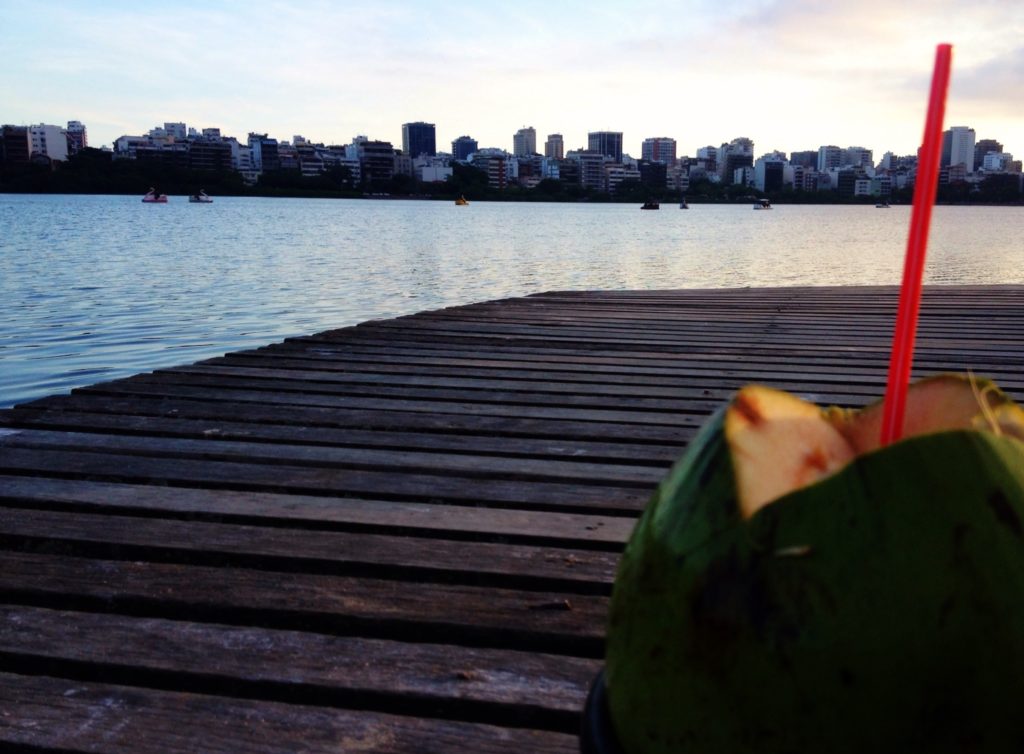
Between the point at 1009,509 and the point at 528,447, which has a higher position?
the point at 1009,509

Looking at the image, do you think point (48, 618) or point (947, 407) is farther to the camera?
point (48, 618)

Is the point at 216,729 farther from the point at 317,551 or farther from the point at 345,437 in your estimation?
the point at 345,437

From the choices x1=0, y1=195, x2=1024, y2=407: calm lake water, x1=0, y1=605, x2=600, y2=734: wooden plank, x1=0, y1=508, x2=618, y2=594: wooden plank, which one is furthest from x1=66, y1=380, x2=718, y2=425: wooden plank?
x1=0, y1=195, x2=1024, y2=407: calm lake water

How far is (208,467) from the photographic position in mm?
3090

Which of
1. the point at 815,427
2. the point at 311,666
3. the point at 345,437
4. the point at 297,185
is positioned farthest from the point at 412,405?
the point at 297,185

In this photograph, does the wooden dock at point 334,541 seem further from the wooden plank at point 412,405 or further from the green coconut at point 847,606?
the green coconut at point 847,606

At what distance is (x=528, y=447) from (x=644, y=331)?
350 cm

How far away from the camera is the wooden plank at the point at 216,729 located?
149 centimetres

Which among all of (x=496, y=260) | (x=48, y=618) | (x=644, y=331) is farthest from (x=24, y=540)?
(x=496, y=260)

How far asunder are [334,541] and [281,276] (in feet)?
82.8

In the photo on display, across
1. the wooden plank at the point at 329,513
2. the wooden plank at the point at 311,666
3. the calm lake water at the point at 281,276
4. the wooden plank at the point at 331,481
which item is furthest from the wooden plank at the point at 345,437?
the calm lake water at the point at 281,276

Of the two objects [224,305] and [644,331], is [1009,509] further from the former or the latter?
[224,305]

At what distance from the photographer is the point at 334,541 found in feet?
7.87

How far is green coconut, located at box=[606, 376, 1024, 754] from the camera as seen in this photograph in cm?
68
